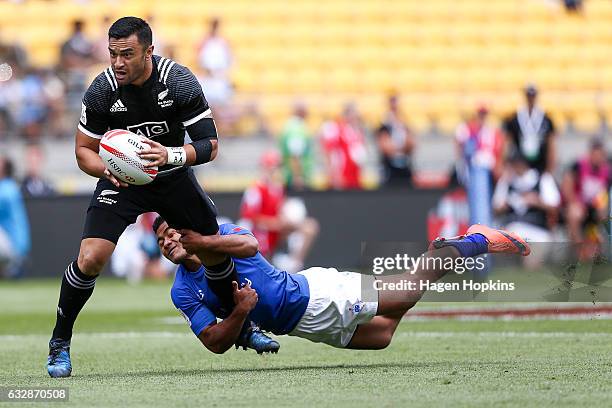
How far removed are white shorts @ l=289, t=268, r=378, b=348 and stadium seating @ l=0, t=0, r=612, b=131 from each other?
13.2m

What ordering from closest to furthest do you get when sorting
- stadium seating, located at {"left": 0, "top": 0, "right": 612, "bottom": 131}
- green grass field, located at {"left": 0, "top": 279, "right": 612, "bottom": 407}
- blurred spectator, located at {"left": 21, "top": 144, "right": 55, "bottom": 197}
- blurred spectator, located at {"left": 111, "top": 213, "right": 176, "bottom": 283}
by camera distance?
1. green grass field, located at {"left": 0, "top": 279, "right": 612, "bottom": 407}
2. blurred spectator, located at {"left": 111, "top": 213, "right": 176, "bottom": 283}
3. blurred spectator, located at {"left": 21, "top": 144, "right": 55, "bottom": 197}
4. stadium seating, located at {"left": 0, "top": 0, "right": 612, "bottom": 131}

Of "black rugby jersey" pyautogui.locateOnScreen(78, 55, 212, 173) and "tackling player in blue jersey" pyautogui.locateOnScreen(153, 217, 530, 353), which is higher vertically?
"black rugby jersey" pyautogui.locateOnScreen(78, 55, 212, 173)

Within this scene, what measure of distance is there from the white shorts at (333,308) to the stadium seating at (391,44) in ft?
43.4

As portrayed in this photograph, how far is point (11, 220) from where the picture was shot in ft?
56.0

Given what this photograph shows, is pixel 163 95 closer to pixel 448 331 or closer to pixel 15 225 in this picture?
pixel 448 331

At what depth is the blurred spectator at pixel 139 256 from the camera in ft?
58.1

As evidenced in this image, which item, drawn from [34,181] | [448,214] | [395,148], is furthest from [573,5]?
[34,181]

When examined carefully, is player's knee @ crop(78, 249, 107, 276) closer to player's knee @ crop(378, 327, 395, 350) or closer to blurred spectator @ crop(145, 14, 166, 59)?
player's knee @ crop(378, 327, 395, 350)

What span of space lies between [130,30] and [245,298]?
1629 millimetres

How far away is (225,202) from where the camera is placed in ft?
58.3

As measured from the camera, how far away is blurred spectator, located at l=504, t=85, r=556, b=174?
17344 millimetres

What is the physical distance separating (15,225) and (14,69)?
3402 mm

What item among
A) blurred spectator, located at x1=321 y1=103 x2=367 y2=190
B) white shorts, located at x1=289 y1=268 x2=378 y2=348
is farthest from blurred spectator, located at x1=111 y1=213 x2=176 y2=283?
white shorts, located at x1=289 y1=268 x2=378 y2=348

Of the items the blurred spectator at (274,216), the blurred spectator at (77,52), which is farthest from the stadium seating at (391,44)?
the blurred spectator at (274,216)
